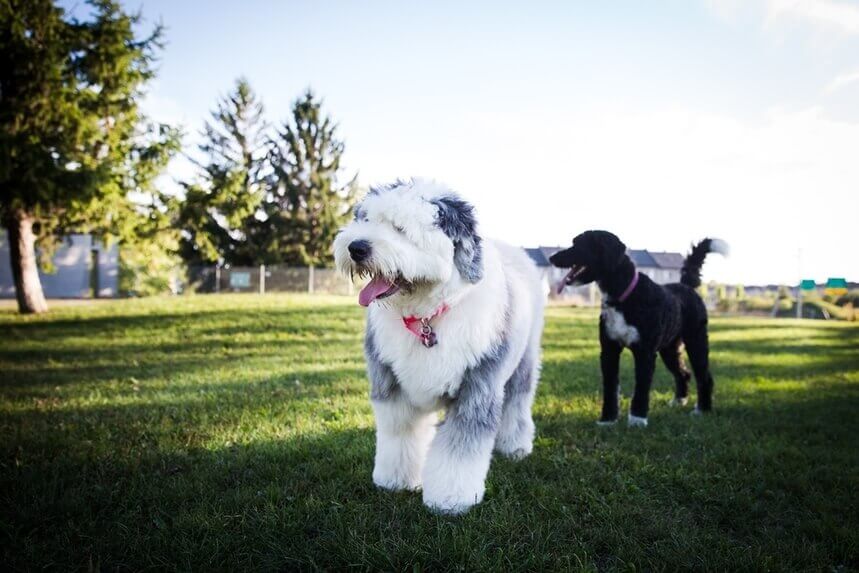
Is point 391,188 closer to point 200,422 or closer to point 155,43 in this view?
point 200,422

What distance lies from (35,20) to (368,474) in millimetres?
19742

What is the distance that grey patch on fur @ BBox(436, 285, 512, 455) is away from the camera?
3223 millimetres

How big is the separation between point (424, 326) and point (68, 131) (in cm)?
1753

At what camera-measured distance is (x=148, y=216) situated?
18172mm

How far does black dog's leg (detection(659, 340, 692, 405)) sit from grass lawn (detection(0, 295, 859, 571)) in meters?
0.26

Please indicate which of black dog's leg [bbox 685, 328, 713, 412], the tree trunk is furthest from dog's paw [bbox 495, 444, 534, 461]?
the tree trunk

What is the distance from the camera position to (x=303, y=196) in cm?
3466

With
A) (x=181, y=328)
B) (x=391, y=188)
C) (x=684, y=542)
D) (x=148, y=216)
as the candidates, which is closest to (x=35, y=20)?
(x=148, y=216)

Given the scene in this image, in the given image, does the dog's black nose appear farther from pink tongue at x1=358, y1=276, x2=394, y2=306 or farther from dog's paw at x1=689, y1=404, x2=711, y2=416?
dog's paw at x1=689, y1=404, x2=711, y2=416

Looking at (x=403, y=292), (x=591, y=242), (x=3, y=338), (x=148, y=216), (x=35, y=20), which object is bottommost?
(x=3, y=338)

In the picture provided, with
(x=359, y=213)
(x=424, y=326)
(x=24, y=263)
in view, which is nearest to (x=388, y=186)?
(x=359, y=213)

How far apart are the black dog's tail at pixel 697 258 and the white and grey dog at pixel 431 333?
4006 millimetres

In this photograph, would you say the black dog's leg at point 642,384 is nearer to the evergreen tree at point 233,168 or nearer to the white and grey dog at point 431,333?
the white and grey dog at point 431,333

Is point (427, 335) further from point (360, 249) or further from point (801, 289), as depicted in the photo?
point (801, 289)
